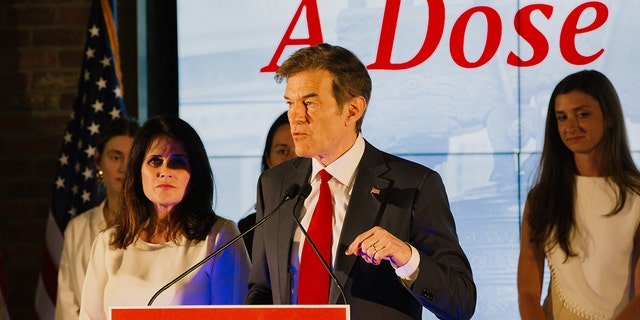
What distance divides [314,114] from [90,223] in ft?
6.31

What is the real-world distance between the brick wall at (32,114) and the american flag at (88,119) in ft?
0.90

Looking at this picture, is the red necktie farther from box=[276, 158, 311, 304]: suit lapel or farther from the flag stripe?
the flag stripe

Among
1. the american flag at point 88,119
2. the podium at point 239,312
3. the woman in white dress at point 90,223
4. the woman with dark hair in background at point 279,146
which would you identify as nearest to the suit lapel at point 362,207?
the podium at point 239,312

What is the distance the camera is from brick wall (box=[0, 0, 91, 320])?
4.95 metres

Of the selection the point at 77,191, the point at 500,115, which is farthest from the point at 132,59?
the point at 500,115

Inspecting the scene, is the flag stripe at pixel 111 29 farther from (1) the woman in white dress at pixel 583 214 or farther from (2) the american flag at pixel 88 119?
(1) the woman in white dress at pixel 583 214

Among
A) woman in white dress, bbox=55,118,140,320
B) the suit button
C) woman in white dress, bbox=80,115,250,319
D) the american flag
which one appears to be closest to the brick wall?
the american flag

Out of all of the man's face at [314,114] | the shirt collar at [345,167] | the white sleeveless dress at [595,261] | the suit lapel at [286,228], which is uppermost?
the man's face at [314,114]

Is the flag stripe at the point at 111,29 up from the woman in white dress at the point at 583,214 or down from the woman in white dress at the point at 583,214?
up

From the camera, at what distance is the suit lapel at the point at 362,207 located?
252cm

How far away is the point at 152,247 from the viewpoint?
3.02 meters

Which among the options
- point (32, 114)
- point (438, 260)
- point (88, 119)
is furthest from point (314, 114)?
point (32, 114)

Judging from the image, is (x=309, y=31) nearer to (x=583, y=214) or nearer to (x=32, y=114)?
(x=32, y=114)

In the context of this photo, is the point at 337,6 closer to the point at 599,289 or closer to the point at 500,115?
the point at 500,115
